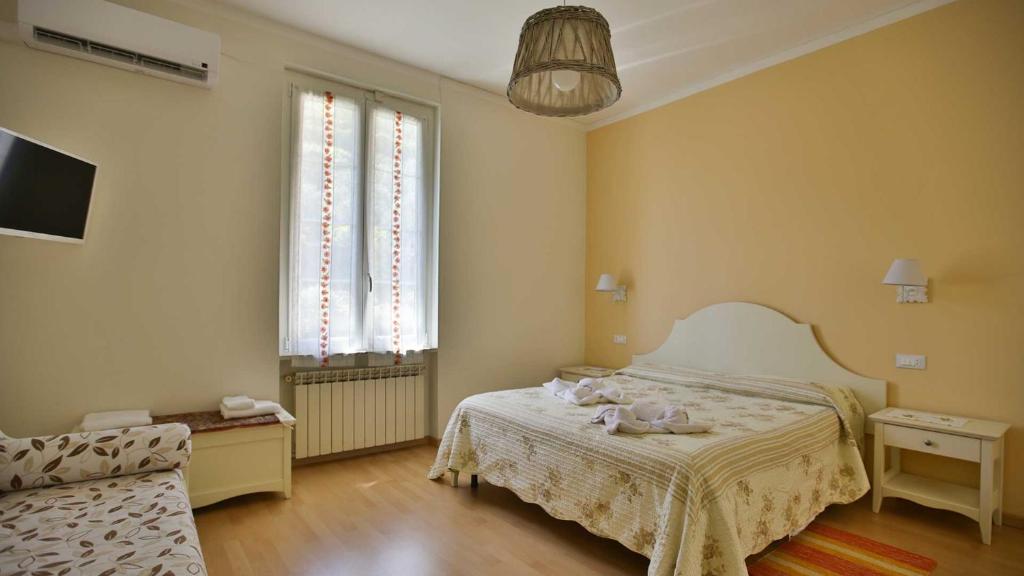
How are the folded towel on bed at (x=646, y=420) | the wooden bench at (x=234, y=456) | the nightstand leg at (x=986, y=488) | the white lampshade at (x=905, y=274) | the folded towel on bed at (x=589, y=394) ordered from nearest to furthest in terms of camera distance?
the folded towel on bed at (x=646, y=420)
the nightstand leg at (x=986, y=488)
the wooden bench at (x=234, y=456)
the white lampshade at (x=905, y=274)
the folded towel on bed at (x=589, y=394)

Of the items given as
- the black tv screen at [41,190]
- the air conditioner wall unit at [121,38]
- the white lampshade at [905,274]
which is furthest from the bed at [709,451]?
the air conditioner wall unit at [121,38]

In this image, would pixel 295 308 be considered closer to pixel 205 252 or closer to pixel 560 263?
pixel 205 252

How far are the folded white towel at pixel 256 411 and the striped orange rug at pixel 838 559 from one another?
2.76 metres

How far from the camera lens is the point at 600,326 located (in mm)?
5309

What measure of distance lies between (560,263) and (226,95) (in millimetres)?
3096

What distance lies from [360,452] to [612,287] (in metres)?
2.55

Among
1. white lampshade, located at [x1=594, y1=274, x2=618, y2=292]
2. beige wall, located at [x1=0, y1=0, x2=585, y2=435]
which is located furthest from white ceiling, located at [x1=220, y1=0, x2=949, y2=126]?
white lampshade, located at [x1=594, y1=274, x2=618, y2=292]

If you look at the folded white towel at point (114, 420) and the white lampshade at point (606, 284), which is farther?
the white lampshade at point (606, 284)

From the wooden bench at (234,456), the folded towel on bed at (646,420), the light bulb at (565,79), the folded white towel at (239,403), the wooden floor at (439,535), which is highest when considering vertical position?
the light bulb at (565,79)

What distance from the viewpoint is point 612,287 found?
4.89 meters

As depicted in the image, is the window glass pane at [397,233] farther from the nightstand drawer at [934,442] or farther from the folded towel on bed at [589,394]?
the nightstand drawer at [934,442]

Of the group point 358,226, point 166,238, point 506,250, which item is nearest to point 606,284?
point 506,250

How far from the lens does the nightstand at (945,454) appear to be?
269cm

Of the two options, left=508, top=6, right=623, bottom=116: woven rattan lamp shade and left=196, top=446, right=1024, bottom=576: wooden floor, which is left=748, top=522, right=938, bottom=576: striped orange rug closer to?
left=196, top=446, right=1024, bottom=576: wooden floor
